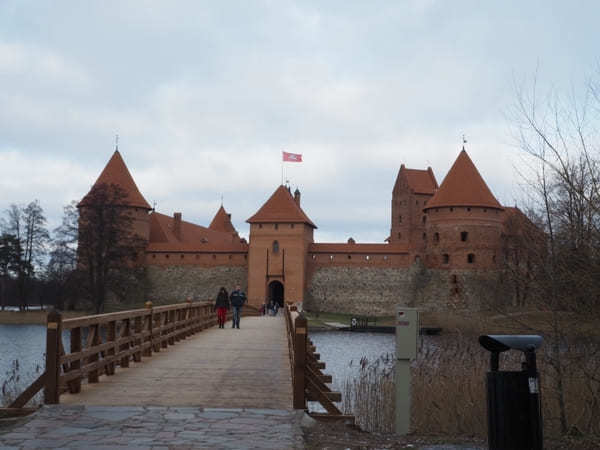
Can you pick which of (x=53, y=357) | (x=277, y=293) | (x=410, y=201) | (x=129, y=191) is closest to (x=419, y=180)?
(x=410, y=201)

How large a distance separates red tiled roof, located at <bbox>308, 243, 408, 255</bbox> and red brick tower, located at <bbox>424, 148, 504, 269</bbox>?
5.65ft

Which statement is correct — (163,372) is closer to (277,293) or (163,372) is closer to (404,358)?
(404,358)

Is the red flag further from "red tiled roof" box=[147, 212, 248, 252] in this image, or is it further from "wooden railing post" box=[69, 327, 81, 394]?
"wooden railing post" box=[69, 327, 81, 394]

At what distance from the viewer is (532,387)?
14.2 ft

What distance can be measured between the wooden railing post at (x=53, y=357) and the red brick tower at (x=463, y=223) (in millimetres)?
33222

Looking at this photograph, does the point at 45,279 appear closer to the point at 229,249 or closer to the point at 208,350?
the point at 229,249

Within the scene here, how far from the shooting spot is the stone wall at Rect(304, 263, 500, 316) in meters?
38.0

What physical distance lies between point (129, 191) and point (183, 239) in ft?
27.0

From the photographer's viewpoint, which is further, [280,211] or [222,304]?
[280,211]

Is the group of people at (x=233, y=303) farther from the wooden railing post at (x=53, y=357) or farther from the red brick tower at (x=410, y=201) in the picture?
the red brick tower at (x=410, y=201)

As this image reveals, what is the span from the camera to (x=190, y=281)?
40.7m

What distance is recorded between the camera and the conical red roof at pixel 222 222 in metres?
61.3

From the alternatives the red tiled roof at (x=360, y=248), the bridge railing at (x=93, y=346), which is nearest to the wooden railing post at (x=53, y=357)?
the bridge railing at (x=93, y=346)

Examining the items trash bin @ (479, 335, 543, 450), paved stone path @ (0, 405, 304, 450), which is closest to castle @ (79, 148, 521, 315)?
paved stone path @ (0, 405, 304, 450)
